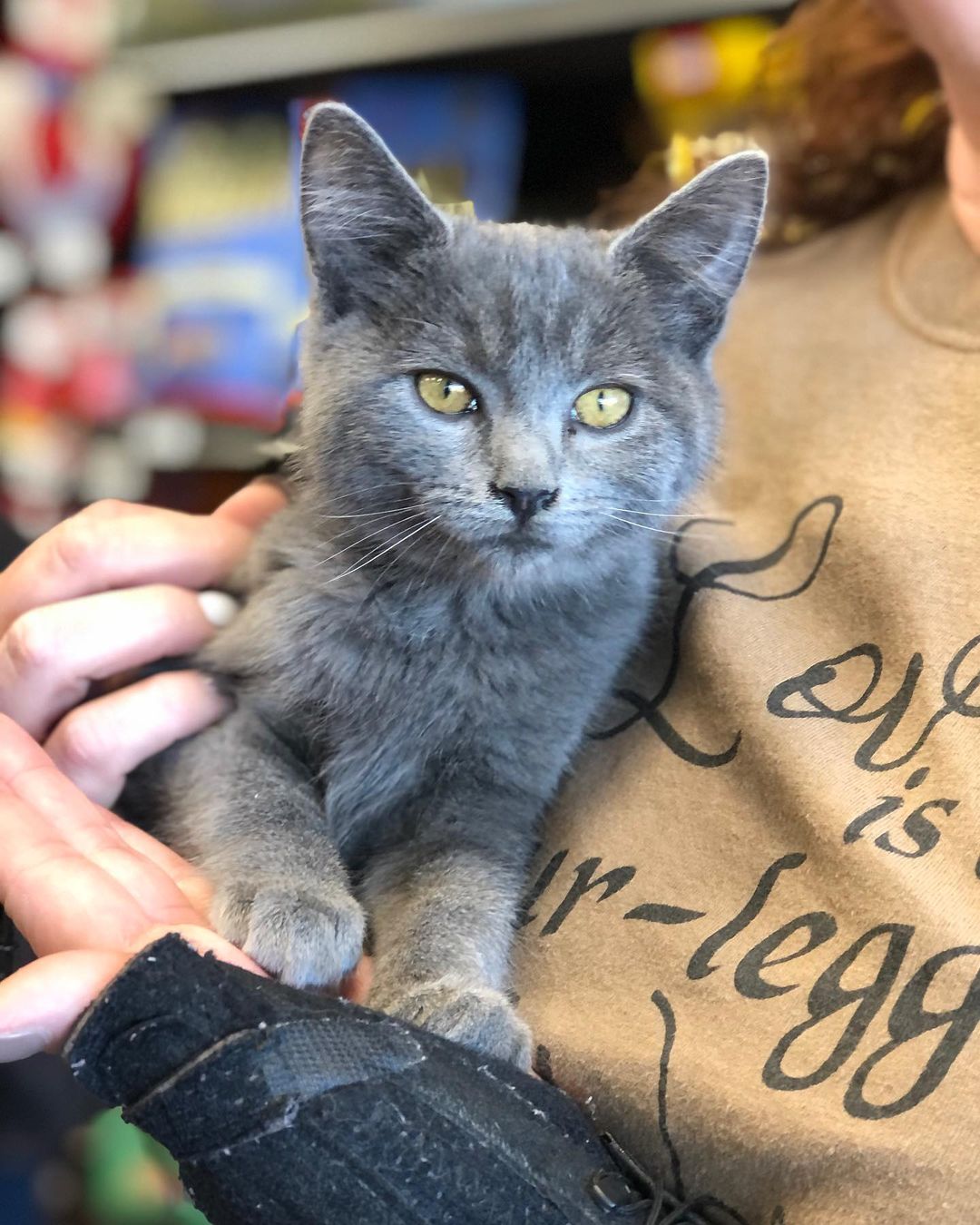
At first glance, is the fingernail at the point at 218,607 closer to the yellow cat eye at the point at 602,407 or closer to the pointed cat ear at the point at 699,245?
the yellow cat eye at the point at 602,407

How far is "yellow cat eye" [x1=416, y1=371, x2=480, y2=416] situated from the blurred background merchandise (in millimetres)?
572

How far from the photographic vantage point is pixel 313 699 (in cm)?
94

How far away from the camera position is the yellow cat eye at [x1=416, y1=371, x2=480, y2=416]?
872 millimetres

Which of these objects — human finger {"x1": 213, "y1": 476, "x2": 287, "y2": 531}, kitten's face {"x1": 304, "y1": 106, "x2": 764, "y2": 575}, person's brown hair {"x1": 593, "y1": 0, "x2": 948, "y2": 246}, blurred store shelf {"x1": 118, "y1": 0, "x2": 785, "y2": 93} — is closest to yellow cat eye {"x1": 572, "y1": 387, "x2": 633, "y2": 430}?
kitten's face {"x1": 304, "y1": 106, "x2": 764, "y2": 575}

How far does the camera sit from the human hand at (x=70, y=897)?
0.62 meters

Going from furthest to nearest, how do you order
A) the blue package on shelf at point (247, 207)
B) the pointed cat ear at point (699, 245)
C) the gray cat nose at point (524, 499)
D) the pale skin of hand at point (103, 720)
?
1. the blue package on shelf at point (247, 207)
2. the pointed cat ear at point (699, 245)
3. the gray cat nose at point (524, 499)
4. the pale skin of hand at point (103, 720)

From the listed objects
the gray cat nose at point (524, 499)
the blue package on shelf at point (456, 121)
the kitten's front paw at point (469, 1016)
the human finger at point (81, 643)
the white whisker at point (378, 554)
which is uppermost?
the blue package on shelf at point (456, 121)

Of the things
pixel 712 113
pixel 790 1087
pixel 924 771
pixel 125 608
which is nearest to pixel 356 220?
pixel 125 608

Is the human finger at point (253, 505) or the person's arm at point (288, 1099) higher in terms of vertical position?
the human finger at point (253, 505)

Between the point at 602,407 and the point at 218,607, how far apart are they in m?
0.45

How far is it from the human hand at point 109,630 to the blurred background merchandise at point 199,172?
35 cm

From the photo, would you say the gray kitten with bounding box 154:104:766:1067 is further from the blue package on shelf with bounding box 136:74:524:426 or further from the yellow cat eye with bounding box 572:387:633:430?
the blue package on shelf with bounding box 136:74:524:426

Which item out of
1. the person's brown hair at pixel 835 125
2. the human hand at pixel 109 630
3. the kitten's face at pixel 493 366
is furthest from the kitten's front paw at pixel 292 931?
the person's brown hair at pixel 835 125

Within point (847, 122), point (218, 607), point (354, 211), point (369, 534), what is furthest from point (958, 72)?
point (218, 607)
